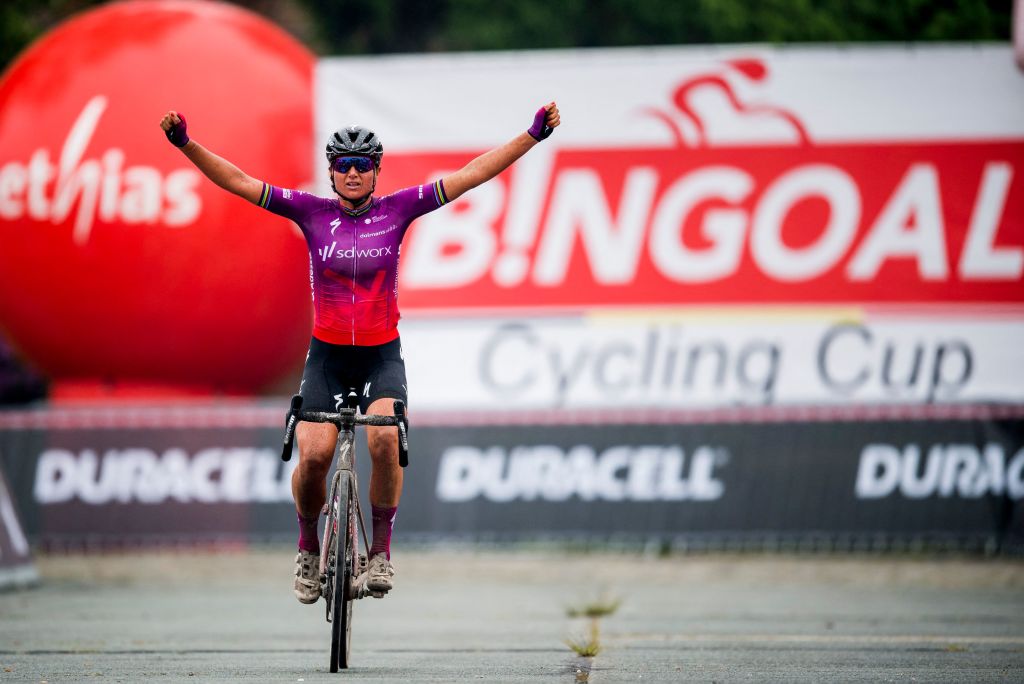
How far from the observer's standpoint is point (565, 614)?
10.4 metres

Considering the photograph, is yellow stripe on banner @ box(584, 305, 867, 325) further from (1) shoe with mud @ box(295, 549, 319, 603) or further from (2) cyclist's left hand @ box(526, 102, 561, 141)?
(1) shoe with mud @ box(295, 549, 319, 603)

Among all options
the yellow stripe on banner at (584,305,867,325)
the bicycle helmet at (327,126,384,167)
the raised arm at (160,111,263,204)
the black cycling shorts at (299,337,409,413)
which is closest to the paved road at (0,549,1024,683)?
the black cycling shorts at (299,337,409,413)

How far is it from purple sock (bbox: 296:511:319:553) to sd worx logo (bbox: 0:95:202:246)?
25.7 ft

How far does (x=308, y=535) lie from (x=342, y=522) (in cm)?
49

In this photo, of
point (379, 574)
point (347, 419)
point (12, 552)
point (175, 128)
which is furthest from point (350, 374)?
point (12, 552)

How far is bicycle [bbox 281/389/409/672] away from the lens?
703 cm

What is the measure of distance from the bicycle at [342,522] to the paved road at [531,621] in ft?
0.78

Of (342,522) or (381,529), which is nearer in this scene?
(342,522)

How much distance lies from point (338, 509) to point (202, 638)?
2177mm

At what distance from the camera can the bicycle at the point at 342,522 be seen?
7.03 meters

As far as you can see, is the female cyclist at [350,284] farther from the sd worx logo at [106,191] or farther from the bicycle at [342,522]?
the sd worx logo at [106,191]

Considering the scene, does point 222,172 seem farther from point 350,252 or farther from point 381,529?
point 381,529

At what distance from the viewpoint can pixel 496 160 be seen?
24.6 feet

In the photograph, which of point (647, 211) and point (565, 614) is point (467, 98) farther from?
point (565, 614)
